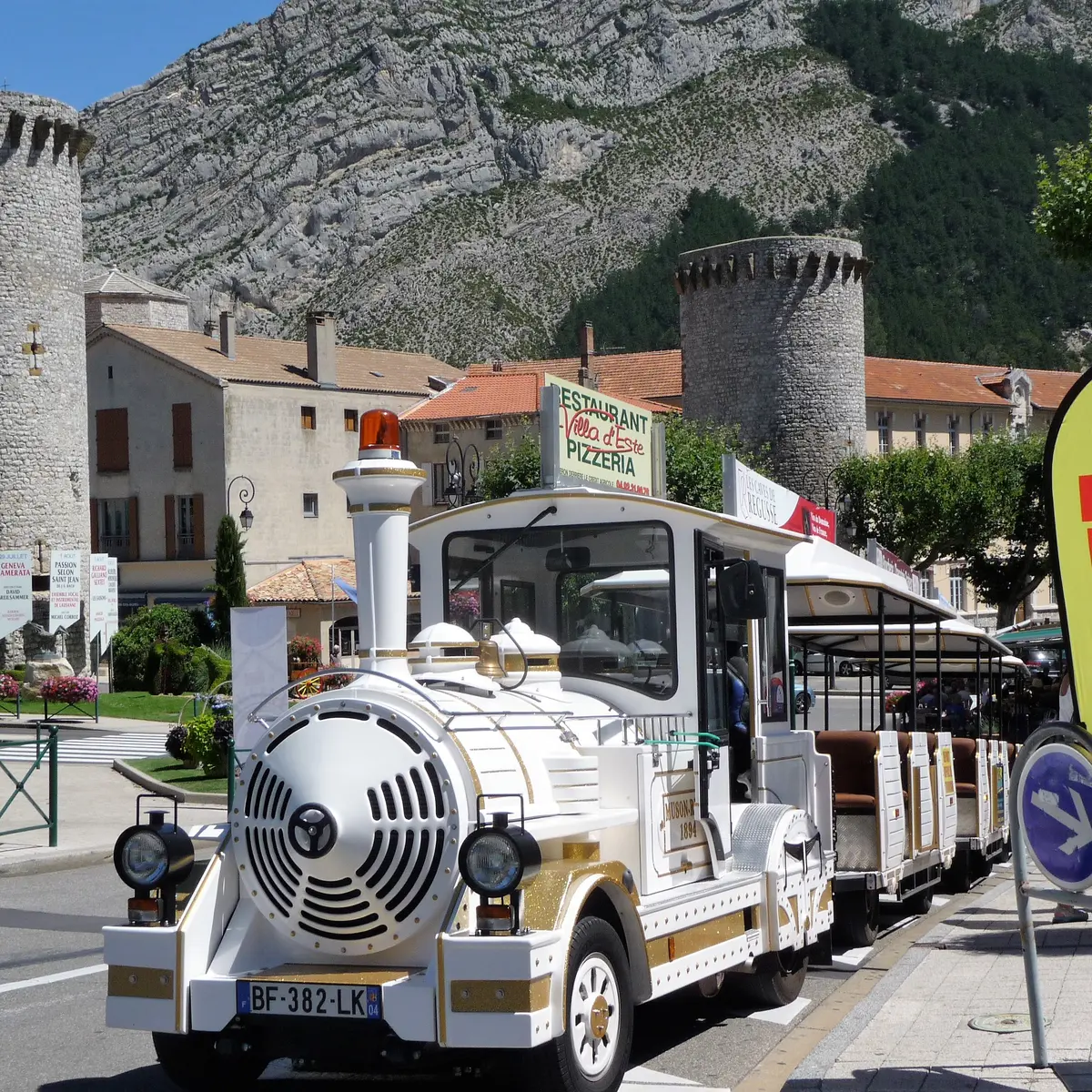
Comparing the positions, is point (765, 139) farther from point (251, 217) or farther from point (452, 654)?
point (452, 654)

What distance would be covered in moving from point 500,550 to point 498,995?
279cm

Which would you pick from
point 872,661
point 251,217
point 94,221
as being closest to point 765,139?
point 251,217

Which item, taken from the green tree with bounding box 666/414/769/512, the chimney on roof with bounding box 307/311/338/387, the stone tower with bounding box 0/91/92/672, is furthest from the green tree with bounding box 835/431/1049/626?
the stone tower with bounding box 0/91/92/672

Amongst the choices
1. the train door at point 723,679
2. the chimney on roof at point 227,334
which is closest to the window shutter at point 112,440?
the chimney on roof at point 227,334

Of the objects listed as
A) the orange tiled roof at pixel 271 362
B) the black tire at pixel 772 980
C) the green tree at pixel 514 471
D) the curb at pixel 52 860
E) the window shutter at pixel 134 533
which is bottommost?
the curb at pixel 52 860

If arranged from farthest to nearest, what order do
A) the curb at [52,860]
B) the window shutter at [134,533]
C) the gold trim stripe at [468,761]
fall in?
the window shutter at [134,533]
the curb at [52,860]
the gold trim stripe at [468,761]

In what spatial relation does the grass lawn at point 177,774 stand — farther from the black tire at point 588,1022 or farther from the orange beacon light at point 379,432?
the black tire at point 588,1022

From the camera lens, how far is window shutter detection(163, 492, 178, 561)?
5466 cm

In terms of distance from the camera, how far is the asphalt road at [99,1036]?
21.7ft

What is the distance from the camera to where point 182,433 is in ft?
179

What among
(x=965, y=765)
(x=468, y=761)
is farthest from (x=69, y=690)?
(x=468, y=761)

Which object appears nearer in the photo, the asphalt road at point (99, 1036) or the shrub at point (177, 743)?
the asphalt road at point (99, 1036)

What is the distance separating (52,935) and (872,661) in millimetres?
8532

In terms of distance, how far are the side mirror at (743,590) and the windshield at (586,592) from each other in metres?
0.32
